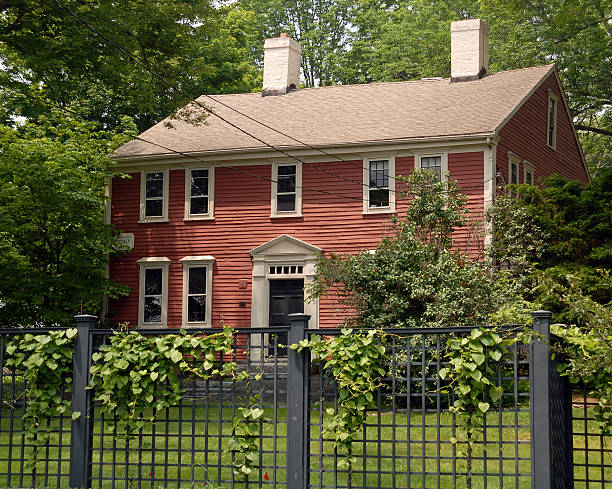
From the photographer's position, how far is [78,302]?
23.0m

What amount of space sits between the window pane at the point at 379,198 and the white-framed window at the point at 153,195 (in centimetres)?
604

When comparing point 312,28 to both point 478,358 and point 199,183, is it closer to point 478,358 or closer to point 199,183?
point 199,183

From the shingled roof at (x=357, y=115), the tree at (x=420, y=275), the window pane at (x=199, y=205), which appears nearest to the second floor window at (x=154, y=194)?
the shingled roof at (x=357, y=115)

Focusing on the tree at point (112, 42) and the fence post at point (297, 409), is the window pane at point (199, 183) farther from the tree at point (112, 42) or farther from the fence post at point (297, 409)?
the fence post at point (297, 409)

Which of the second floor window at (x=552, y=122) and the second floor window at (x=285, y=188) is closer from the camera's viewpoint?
the second floor window at (x=285, y=188)

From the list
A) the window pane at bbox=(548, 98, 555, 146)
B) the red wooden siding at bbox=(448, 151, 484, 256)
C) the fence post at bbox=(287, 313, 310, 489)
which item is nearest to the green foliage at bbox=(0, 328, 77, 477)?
the fence post at bbox=(287, 313, 310, 489)

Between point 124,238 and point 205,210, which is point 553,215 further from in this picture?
point 124,238

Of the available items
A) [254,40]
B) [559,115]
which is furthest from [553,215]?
[254,40]

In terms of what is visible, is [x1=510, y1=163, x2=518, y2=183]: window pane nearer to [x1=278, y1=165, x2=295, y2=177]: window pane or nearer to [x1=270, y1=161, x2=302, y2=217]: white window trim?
[x1=270, y1=161, x2=302, y2=217]: white window trim

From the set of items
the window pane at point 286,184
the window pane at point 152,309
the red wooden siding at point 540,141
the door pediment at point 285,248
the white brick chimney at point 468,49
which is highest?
the white brick chimney at point 468,49

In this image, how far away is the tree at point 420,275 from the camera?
56.0ft

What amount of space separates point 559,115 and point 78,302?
52.0 ft

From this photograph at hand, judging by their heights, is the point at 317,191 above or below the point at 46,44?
below

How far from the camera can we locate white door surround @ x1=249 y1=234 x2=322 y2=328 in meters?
23.5
